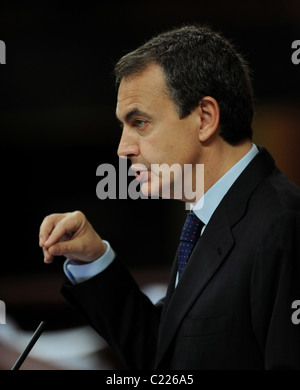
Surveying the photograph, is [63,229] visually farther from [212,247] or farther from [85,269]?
[212,247]

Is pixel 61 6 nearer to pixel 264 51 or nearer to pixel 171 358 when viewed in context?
pixel 264 51

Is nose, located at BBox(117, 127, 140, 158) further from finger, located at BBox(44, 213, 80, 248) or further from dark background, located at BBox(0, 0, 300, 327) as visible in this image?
dark background, located at BBox(0, 0, 300, 327)

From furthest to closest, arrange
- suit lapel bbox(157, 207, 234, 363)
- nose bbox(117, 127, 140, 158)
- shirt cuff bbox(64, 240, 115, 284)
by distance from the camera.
A: 1. shirt cuff bbox(64, 240, 115, 284)
2. nose bbox(117, 127, 140, 158)
3. suit lapel bbox(157, 207, 234, 363)

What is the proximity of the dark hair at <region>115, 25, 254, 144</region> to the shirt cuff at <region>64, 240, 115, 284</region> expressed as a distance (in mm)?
350

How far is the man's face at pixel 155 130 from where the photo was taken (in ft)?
A: 3.40

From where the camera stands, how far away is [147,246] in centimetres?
243

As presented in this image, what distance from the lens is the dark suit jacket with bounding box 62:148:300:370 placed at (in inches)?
33.3

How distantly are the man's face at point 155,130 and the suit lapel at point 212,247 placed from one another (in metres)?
0.10

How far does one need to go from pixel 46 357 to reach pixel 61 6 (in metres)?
1.32

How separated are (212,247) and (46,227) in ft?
0.96

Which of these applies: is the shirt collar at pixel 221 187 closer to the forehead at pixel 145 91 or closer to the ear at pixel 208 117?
the ear at pixel 208 117

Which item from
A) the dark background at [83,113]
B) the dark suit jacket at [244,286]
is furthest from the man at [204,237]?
the dark background at [83,113]

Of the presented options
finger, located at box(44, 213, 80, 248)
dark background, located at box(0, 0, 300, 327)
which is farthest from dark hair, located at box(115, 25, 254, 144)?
dark background, located at box(0, 0, 300, 327)

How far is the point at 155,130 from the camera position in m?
1.04
